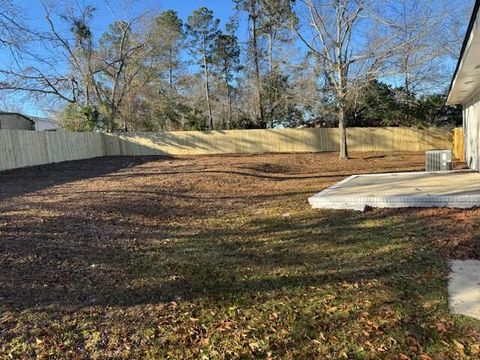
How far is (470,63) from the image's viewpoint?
6.13 metres

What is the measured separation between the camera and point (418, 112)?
74.4 ft

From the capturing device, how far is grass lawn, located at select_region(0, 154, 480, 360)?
2.54m

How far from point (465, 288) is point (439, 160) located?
311 inches

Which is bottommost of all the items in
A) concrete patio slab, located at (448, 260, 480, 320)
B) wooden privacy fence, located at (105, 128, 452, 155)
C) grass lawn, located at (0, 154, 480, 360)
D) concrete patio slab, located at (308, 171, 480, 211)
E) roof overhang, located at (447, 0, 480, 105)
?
concrete patio slab, located at (448, 260, 480, 320)

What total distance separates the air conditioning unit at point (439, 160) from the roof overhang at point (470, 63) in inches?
63.2

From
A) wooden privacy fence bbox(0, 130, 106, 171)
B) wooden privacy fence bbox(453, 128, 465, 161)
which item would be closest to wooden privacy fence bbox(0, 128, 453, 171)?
wooden privacy fence bbox(0, 130, 106, 171)

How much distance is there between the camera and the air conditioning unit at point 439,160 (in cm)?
1020

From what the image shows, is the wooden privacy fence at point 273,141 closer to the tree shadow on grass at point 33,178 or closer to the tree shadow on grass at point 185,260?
the tree shadow on grass at point 33,178

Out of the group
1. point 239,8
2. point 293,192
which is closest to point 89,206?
point 293,192

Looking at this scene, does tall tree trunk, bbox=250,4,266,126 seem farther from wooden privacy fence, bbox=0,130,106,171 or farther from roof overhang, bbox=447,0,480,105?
roof overhang, bbox=447,0,480,105

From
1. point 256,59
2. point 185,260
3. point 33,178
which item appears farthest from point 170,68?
point 185,260

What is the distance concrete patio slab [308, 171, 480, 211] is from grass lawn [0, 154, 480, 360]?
1.00ft

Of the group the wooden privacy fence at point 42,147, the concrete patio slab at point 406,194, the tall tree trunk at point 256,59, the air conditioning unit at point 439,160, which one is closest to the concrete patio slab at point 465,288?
the concrete patio slab at point 406,194

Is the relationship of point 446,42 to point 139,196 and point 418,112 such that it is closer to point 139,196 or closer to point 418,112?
point 418,112
